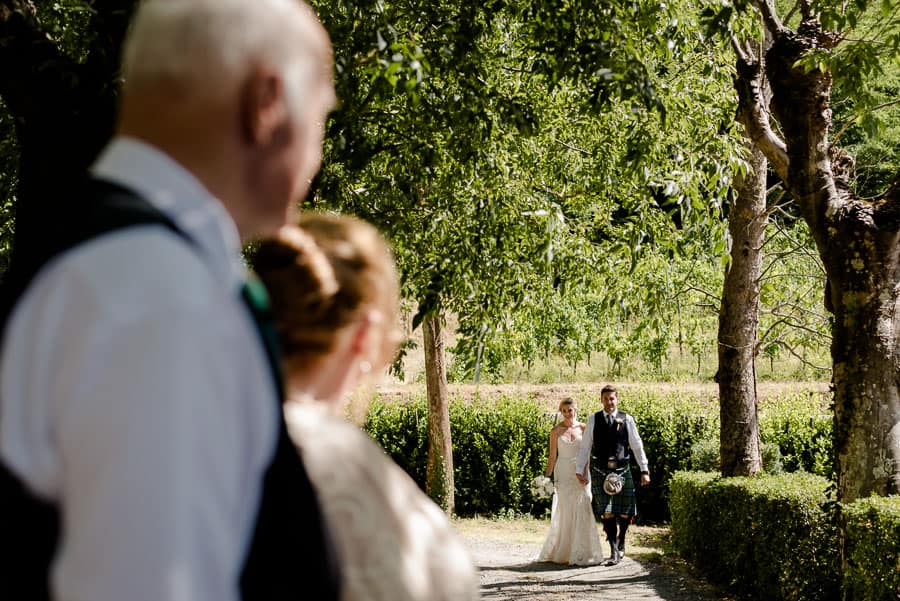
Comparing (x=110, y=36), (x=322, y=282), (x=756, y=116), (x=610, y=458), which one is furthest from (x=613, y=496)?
(x=322, y=282)

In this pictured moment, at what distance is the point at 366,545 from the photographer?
137cm

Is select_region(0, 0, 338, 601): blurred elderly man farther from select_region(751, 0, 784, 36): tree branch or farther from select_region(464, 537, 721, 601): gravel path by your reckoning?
select_region(464, 537, 721, 601): gravel path

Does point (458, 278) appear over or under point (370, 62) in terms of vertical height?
under

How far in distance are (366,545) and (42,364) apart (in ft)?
1.92

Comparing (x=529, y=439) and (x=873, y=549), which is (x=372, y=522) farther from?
(x=529, y=439)

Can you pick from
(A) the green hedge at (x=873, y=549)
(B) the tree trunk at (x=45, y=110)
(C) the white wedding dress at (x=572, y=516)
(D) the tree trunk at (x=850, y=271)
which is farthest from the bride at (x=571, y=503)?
(B) the tree trunk at (x=45, y=110)

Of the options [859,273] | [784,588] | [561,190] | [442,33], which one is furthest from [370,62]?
[561,190]

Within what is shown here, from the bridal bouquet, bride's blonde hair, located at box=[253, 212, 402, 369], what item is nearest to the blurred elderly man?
bride's blonde hair, located at box=[253, 212, 402, 369]

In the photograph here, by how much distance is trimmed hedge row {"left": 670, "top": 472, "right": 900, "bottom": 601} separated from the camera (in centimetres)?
717

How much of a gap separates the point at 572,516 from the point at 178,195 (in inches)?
530

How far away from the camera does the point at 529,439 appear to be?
1944 cm

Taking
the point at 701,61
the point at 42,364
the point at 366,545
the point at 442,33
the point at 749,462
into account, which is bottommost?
the point at 749,462

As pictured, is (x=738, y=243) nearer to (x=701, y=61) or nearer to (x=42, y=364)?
(x=701, y=61)

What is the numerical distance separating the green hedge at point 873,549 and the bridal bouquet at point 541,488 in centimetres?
937
